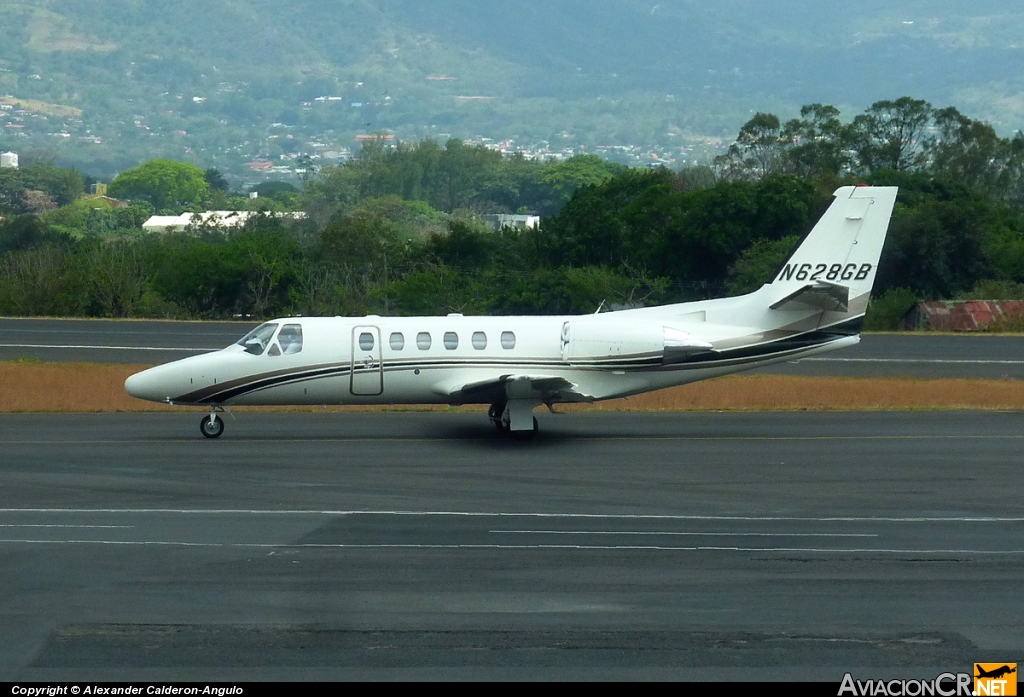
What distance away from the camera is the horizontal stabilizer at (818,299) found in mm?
21672

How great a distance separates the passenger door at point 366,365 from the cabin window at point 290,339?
40.5 inches

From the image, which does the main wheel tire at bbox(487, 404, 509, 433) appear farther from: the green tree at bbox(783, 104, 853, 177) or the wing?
the green tree at bbox(783, 104, 853, 177)

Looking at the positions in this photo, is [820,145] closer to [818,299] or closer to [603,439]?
[818,299]

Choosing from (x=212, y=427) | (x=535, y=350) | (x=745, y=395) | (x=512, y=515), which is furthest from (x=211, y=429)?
(x=745, y=395)

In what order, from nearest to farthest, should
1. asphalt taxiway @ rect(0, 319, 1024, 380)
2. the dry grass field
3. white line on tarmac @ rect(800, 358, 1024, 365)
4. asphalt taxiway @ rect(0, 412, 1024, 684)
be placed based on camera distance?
asphalt taxiway @ rect(0, 412, 1024, 684)
the dry grass field
asphalt taxiway @ rect(0, 319, 1024, 380)
white line on tarmac @ rect(800, 358, 1024, 365)

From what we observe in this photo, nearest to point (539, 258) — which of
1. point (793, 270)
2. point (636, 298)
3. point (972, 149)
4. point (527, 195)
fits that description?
point (636, 298)

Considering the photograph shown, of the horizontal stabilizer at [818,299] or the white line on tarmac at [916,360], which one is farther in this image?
the white line on tarmac at [916,360]

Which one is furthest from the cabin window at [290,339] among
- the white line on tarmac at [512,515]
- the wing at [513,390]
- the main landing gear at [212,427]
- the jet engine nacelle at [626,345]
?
the white line on tarmac at [512,515]

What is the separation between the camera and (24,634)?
10.6m

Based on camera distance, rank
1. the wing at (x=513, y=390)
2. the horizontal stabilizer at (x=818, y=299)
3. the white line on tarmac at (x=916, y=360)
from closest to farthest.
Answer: the wing at (x=513, y=390)
the horizontal stabilizer at (x=818, y=299)
the white line on tarmac at (x=916, y=360)

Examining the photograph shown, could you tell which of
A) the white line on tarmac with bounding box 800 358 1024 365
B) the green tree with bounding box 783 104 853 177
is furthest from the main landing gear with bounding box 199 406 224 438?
the green tree with bounding box 783 104 853 177

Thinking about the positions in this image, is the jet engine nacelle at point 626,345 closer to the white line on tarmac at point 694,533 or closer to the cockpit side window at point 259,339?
the cockpit side window at point 259,339

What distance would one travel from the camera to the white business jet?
22234mm

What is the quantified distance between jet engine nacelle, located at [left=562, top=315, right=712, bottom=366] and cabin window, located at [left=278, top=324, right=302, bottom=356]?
495cm
